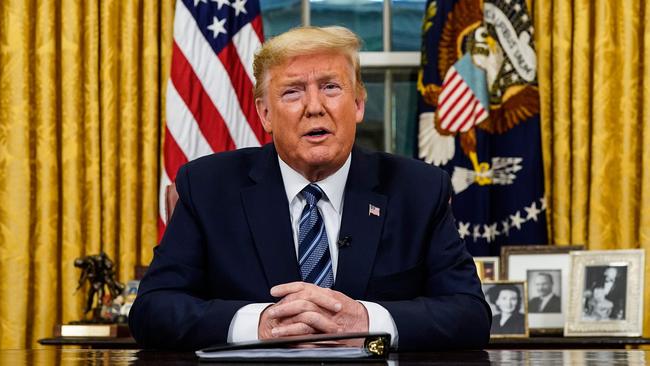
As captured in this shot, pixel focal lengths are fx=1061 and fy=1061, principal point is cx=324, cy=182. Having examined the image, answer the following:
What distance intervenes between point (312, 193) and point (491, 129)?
2065mm

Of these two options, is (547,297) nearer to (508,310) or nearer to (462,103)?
(508,310)

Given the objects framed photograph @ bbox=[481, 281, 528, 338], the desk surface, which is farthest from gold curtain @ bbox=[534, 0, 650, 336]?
the desk surface

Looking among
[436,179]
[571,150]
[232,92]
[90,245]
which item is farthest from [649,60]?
[90,245]

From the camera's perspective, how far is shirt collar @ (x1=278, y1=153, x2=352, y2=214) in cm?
266

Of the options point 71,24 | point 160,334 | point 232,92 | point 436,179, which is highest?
point 71,24

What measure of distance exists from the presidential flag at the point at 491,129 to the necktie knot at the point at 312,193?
192 cm

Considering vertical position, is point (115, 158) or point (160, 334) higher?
point (115, 158)

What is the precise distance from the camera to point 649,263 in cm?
459

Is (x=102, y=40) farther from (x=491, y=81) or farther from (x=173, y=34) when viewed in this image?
(x=491, y=81)

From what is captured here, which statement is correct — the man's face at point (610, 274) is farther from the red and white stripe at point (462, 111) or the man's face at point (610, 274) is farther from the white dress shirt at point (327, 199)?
the white dress shirt at point (327, 199)

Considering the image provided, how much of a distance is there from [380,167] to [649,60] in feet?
7.57

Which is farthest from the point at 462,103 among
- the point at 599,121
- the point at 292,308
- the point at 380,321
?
the point at 292,308

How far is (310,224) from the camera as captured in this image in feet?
8.49

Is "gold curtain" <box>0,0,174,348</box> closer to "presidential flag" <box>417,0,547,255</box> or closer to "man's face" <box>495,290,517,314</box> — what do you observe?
"presidential flag" <box>417,0,547,255</box>
